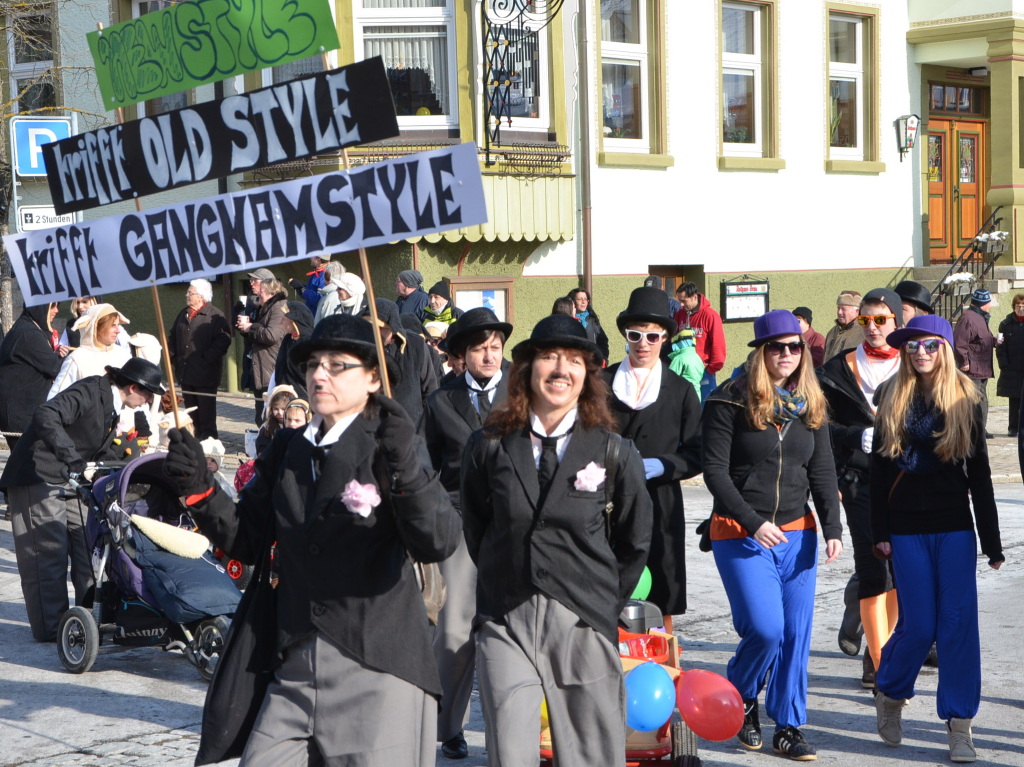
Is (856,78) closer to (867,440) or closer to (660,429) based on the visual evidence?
(867,440)

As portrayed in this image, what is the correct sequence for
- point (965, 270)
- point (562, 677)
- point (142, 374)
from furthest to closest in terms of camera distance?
point (965, 270), point (142, 374), point (562, 677)

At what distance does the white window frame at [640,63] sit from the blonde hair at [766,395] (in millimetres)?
12023

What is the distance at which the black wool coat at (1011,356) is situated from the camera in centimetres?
1719

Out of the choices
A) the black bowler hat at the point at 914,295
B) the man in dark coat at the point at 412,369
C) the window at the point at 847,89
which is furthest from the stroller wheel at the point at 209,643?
Answer: the window at the point at 847,89

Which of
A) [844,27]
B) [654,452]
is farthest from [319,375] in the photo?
[844,27]

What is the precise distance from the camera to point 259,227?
4.91 m

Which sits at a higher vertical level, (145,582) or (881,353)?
(881,353)

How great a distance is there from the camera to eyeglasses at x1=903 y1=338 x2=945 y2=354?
19.8ft

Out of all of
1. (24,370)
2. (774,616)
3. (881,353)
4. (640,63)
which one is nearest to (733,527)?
(774,616)

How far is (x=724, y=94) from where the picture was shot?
19266mm

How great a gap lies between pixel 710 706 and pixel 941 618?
4.07ft

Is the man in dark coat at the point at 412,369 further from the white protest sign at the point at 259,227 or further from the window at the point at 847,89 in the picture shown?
the window at the point at 847,89

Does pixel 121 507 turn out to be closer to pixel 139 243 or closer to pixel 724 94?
pixel 139 243

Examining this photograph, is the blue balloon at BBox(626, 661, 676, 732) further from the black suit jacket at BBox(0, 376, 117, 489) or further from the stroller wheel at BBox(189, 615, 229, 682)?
the black suit jacket at BBox(0, 376, 117, 489)
